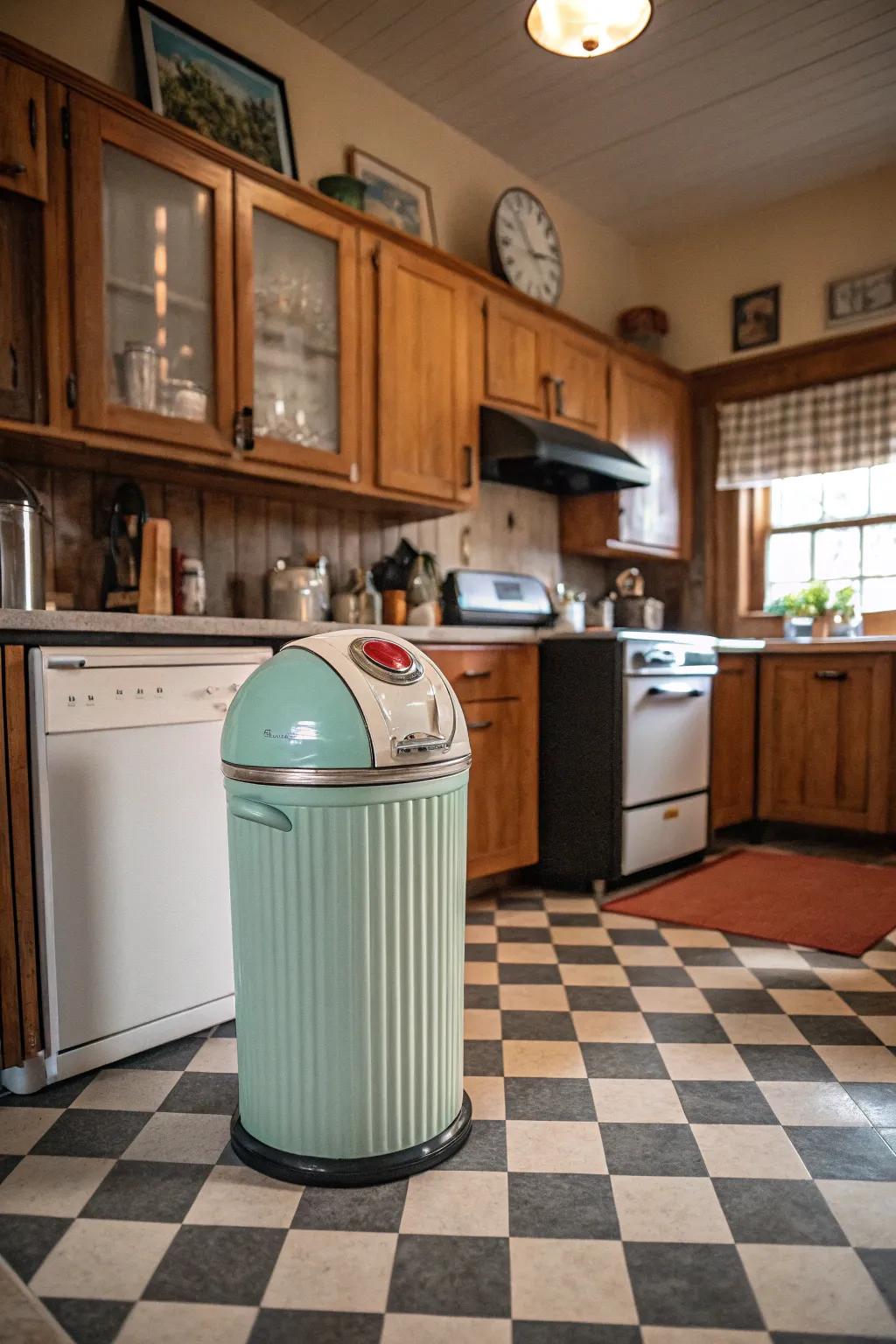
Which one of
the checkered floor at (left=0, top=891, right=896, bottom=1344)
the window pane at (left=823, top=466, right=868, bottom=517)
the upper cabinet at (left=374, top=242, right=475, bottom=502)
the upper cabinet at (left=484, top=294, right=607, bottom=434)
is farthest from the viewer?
the window pane at (left=823, top=466, right=868, bottom=517)

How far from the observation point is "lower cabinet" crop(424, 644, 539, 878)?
9.05ft

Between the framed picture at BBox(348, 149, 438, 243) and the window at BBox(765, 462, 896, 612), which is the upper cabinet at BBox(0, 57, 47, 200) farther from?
the window at BBox(765, 462, 896, 612)

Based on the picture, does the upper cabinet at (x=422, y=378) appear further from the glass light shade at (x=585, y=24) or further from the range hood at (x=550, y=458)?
the glass light shade at (x=585, y=24)

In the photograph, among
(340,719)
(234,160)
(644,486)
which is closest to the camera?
(340,719)

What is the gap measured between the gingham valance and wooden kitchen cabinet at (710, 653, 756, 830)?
106 cm

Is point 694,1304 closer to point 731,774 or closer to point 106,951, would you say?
point 106,951

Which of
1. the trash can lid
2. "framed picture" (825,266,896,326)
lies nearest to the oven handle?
the trash can lid

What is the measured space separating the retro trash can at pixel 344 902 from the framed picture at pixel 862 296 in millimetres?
3690

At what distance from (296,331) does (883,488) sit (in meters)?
2.99

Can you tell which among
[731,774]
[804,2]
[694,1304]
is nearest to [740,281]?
[804,2]

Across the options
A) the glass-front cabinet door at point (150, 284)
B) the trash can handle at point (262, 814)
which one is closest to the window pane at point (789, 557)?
the glass-front cabinet door at point (150, 284)

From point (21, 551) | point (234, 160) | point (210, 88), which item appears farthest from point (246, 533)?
point (210, 88)

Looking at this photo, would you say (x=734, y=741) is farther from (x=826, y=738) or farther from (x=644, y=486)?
(x=644, y=486)

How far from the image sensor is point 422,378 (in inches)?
121
